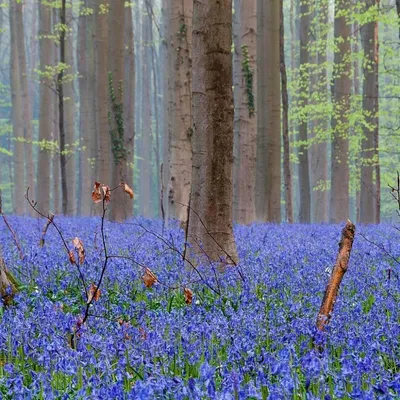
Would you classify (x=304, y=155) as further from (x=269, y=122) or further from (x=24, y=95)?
(x=24, y=95)

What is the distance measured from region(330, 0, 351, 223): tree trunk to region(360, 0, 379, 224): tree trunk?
642mm

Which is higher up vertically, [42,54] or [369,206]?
[42,54]

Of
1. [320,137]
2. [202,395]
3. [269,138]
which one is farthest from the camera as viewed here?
[320,137]

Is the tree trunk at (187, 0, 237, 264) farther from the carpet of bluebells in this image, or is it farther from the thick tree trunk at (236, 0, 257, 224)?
the thick tree trunk at (236, 0, 257, 224)

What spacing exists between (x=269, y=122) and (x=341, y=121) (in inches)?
234

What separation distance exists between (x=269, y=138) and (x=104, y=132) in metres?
4.49

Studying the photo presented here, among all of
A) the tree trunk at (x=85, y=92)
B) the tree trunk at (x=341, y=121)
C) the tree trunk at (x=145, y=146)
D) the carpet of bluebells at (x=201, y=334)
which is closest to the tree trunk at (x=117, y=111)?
the tree trunk at (x=341, y=121)

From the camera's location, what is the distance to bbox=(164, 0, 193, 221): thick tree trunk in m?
11.5

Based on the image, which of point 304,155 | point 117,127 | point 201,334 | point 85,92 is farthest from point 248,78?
point 85,92

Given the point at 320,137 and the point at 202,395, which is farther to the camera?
the point at 320,137

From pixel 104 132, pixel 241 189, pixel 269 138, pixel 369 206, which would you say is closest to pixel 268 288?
pixel 241 189

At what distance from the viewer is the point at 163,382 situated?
92.9 inches

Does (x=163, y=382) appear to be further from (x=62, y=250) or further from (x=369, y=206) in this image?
(x=369, y=206)

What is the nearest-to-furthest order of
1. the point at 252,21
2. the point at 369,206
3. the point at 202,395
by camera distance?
the point at 202,395 → the point at 252,21 → the point at 369,206
